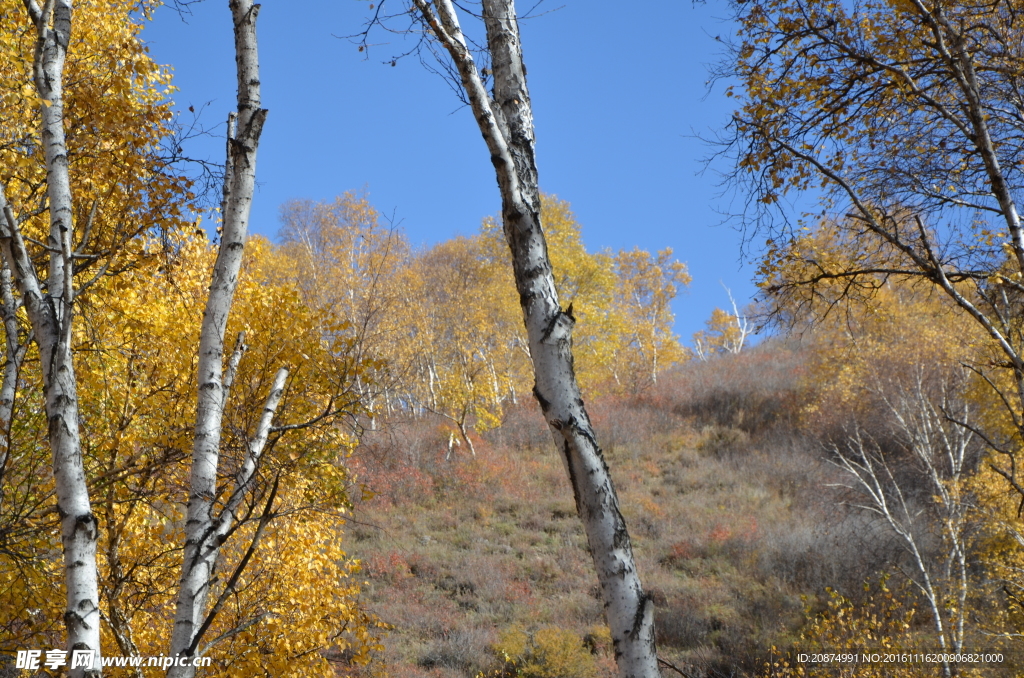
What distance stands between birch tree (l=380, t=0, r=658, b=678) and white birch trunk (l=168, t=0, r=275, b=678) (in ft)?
3.74

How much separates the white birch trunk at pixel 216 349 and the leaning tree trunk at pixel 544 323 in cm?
126

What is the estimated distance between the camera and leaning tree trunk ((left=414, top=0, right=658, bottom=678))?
7.95 feet

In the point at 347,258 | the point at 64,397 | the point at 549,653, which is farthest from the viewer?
the point at 347,258

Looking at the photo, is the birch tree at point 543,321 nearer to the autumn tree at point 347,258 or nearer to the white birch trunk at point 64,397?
the white birch trunk at point 64,397

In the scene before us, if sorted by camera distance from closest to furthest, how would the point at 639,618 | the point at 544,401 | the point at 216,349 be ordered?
1. the point at 639,618
2. the point at 544,401
3. the point at 216,349

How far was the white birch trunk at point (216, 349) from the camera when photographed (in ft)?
10.2

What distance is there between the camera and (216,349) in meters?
3.39

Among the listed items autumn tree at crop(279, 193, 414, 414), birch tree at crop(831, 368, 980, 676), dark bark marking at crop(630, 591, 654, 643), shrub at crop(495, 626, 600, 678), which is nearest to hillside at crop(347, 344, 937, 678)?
shrub at crop(495, 626, 600, 678)

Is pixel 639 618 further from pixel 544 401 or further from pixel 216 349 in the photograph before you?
pixel 216 349

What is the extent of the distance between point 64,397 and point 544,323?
2.12 metres

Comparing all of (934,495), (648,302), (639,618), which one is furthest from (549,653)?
(648,302)

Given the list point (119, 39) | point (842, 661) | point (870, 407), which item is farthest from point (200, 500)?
point (870, 407)

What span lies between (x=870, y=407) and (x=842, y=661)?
1328 cm

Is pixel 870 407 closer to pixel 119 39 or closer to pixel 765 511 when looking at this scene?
pixel 765 511
